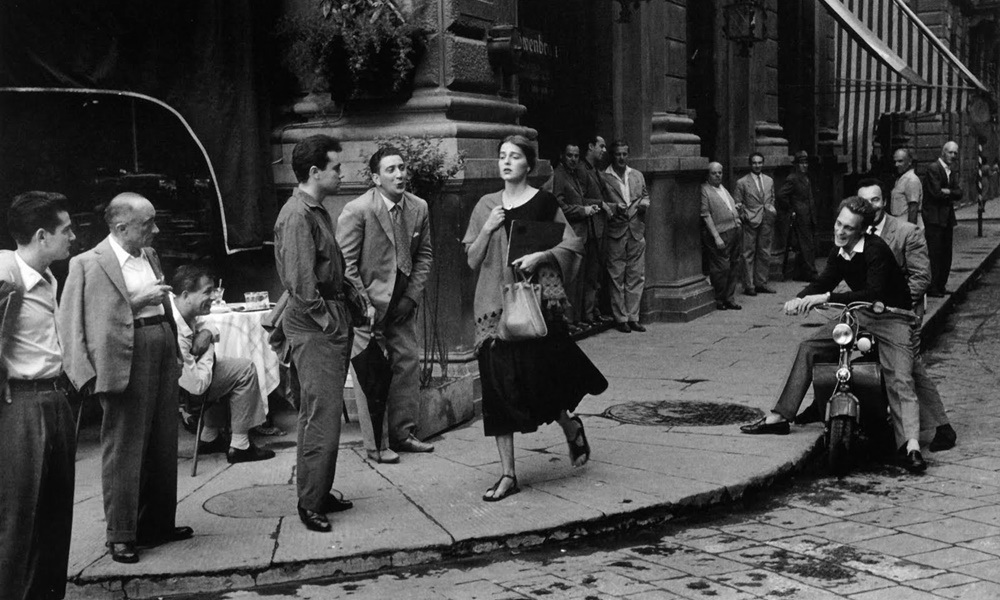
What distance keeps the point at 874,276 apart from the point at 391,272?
9.73 feet

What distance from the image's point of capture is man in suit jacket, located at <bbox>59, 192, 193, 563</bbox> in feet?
17.5

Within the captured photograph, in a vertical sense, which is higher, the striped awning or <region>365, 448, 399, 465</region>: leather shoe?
the striped awning

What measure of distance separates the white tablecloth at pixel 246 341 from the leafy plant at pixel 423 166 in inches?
50.0

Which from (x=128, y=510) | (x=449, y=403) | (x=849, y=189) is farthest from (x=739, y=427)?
(x=849, y=189)

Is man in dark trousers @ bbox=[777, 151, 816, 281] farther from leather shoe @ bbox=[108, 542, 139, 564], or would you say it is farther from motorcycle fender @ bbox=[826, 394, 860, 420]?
leather shoe @ bbox=[108, 542, 139, 564]

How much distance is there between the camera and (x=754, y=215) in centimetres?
1538

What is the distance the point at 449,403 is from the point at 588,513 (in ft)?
7.43

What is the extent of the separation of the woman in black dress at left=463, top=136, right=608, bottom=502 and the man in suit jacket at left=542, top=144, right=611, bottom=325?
16.5 feet

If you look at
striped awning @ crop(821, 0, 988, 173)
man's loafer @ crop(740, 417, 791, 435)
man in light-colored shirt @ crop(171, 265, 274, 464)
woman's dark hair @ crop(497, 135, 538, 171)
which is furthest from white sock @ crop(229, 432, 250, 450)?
striped awning @ crop(821, 0, 988, 173)

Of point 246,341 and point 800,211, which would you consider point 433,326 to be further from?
point 800,211

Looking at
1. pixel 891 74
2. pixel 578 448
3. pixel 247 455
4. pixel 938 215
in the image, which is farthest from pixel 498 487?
pixel 891 74

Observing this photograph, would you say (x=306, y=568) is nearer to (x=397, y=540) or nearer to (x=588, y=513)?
(x=397, y=540)

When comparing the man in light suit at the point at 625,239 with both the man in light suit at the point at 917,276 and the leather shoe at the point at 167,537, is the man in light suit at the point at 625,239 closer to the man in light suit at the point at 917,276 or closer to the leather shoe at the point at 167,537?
the man in light suit at the point at 917,276

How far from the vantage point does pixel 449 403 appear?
813 cm
